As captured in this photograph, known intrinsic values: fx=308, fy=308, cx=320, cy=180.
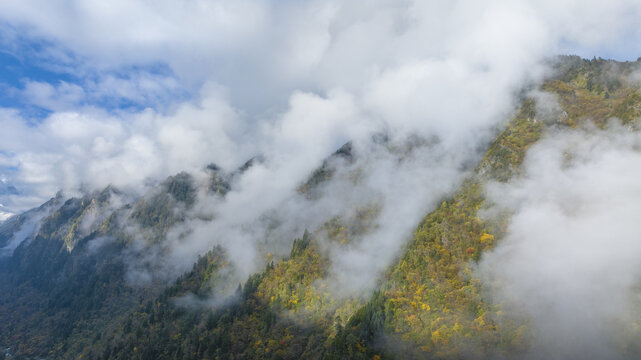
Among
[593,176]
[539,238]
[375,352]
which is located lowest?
[375,352]

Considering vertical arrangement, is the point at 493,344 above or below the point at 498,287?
below

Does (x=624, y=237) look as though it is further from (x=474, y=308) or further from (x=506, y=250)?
(x=474, y=308)

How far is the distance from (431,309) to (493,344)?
3877 cm

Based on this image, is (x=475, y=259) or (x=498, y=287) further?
(x=475, y=259)

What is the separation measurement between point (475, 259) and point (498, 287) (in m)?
21.6

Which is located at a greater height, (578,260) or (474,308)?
(578,260)

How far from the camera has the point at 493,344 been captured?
150 meters

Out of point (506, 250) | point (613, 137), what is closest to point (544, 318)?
point (506, 250)

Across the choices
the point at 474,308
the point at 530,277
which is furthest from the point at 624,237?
the point at 474,308

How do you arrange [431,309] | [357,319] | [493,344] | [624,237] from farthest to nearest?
[357,319] → [431,309] → [624,237] → [493,344]

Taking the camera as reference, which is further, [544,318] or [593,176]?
[593,176]

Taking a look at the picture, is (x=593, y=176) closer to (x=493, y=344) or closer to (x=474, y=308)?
(x=474, y=308)

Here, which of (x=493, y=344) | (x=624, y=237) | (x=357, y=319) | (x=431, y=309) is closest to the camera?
(x=493, y=344)

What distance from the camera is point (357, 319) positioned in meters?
197
